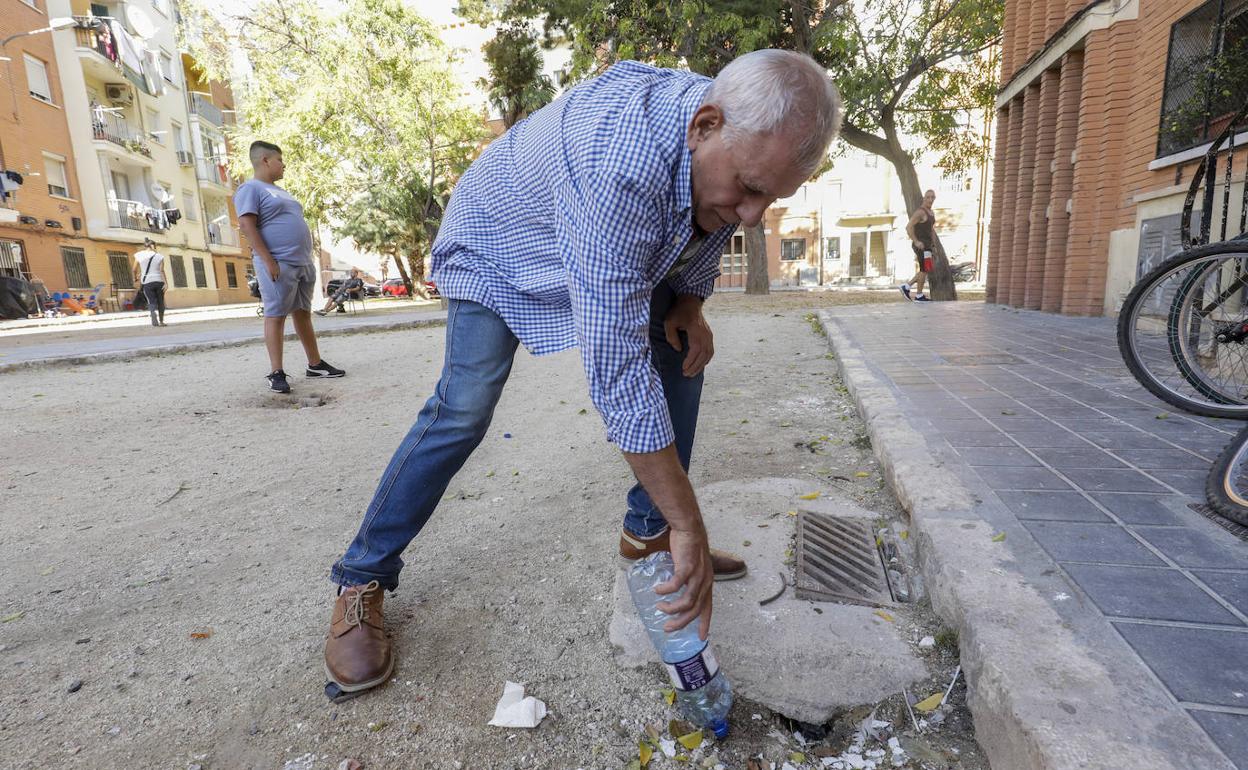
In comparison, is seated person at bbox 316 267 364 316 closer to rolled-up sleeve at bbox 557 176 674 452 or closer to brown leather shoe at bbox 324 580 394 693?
brown leather shoe at bbox 324 580 394 693

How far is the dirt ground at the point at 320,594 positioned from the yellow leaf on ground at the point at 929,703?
4cm

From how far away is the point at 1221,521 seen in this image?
2031mm

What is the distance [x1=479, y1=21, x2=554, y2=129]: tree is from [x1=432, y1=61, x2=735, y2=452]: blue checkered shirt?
1779cm

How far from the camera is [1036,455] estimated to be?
8.90ft

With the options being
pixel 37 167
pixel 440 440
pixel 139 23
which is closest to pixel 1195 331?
pixel 440 440

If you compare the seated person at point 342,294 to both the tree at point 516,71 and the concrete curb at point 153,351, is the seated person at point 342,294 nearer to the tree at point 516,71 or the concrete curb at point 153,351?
the tree at point 516,71

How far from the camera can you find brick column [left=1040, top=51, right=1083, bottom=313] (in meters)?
8.30

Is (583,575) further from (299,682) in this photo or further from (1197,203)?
(1197,203)

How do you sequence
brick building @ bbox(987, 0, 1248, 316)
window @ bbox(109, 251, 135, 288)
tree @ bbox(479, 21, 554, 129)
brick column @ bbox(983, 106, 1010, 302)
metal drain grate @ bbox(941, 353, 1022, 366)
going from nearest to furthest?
metal drain grate @ bbox(941, 353, 1022, 366), brick building @ bbox(987, 0, 1248, 316), brick column @ bbox(983, 106, 1010, 302), tree @ bbox(479, 21, 554, 129), window @ bbox(109, 251, 135, 288)

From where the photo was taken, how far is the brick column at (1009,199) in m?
10.4

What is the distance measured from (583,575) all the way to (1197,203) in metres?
6.73

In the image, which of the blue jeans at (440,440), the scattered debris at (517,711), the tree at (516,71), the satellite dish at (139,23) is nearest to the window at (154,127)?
the satellite dish at (139,23)

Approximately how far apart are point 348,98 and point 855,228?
80.5ft

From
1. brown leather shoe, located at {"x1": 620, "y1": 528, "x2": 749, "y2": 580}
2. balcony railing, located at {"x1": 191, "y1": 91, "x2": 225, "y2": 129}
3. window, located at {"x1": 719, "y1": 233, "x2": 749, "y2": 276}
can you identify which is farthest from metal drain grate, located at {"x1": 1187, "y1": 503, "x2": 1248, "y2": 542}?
balcony railing, located at {"x1": 191, "y1": 91, "x2": 225, "y2": 129}
